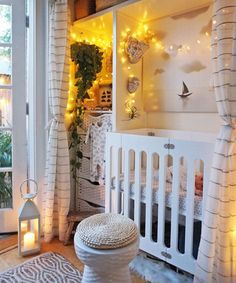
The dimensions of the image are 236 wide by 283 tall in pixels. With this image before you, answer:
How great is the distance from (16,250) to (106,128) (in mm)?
1219

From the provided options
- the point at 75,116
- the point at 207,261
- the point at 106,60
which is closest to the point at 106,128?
the point at 75,116

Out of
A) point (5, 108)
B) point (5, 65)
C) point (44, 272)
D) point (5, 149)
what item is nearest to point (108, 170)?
point (44, 272)

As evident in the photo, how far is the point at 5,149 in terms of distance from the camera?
2447mm

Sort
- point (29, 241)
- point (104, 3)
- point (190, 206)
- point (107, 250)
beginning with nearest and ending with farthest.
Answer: point (107, 250) → point (190, 206) → point (29, 241) → point (104, 3)

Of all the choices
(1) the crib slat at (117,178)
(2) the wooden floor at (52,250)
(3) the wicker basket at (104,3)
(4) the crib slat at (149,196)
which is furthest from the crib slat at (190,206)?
(3) the wicker basket at (104,3)

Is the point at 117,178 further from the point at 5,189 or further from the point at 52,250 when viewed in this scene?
the point at 5,189

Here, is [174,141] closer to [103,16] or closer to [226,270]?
[226,270]

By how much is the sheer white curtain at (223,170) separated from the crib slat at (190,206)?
16 centimetres

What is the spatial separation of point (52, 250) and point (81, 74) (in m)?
1.50

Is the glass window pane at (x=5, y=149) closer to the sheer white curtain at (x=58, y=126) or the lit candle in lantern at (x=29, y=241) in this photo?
the sheer white curtain at (x=58, y=126)

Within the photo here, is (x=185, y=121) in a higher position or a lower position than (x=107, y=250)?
higher

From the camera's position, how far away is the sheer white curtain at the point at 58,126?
229 centimetres

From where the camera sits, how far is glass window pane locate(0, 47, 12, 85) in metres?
2.38

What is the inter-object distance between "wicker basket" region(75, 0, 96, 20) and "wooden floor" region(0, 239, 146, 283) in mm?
1969
